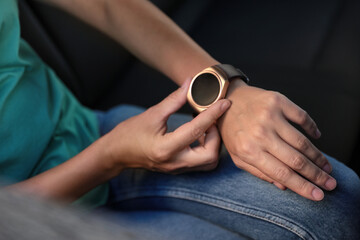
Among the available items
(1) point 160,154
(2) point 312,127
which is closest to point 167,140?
(1) point 160,154

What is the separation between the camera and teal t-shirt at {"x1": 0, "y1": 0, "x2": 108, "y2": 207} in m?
0.67

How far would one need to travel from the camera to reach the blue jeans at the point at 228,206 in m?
0.57

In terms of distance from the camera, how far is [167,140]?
1.86ft

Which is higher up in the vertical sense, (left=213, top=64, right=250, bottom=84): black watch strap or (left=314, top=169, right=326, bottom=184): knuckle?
(left=213, top=64, right=250, bottom=84): black watch strap

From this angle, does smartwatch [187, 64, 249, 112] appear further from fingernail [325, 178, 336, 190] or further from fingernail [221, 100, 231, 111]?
fingernail [325, 178, 336, 190]

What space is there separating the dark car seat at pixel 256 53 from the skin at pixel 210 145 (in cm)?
22

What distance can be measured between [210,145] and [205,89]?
0.10m

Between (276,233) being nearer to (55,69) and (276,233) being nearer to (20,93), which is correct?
(20,93)

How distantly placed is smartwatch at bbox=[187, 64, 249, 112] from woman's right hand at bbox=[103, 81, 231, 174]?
0.05 ft

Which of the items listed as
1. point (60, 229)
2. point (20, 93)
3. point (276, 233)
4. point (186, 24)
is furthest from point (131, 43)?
point (60, 229)

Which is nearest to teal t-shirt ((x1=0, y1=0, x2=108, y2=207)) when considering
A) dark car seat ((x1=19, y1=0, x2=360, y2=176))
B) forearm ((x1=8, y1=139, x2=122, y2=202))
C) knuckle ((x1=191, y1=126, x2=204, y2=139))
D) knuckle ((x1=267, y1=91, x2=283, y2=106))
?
forearm ((x1=8, y1=139, x2=122, y2=202))

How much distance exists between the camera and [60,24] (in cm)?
97

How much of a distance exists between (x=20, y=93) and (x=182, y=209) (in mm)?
393

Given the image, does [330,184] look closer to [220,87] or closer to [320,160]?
[320,160]
